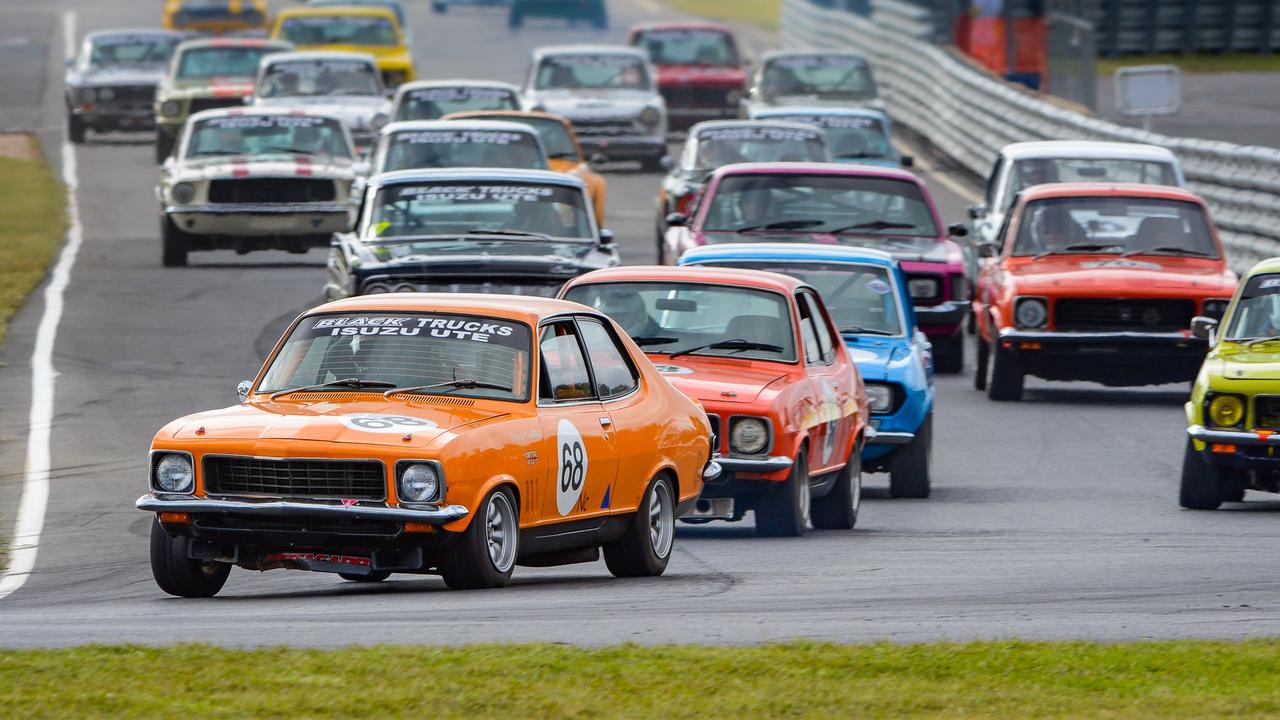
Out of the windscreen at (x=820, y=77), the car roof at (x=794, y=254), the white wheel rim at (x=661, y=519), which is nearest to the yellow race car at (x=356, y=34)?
the windscreen at (x=820, y=77)

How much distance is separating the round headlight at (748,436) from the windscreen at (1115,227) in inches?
299

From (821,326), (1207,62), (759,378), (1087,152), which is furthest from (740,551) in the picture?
(1207,62)

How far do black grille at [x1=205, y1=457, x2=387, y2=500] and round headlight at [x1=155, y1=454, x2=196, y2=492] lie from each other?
79 mm

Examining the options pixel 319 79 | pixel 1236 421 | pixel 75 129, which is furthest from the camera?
pixel 75 129

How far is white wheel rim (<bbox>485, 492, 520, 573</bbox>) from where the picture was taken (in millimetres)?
9688

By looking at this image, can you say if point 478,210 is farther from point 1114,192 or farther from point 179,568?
point 179,568

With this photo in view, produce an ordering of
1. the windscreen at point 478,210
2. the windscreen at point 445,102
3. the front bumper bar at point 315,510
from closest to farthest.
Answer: the front bumper bar at point 315,510 < the windscreen at point 478,210 < the windscreen at point 445,102

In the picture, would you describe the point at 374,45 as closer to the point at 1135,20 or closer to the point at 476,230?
the point at 1135,20

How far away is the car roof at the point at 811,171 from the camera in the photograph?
19844 mm

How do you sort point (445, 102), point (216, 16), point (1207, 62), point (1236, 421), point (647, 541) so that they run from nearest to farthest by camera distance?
point (647, 541) → point (1236, 421) → point (445, 102) → point (1207, 62) → point (216, 16)

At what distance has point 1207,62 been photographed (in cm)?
5309

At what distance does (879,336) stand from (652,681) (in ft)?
24.5

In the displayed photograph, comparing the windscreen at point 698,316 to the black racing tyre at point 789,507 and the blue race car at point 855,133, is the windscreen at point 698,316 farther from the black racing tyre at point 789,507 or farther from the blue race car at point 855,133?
the blue race car at point 855,133

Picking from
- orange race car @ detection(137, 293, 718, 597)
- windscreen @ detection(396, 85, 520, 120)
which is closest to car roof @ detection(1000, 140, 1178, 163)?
windscreen @ detection(396, 85, 520, 120)
